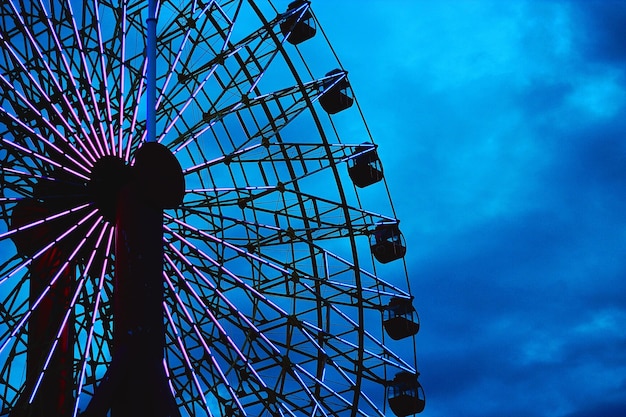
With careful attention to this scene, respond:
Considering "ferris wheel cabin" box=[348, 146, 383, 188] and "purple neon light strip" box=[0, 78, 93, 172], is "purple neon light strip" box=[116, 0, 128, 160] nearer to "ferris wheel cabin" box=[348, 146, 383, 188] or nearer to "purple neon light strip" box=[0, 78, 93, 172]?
"purple neon light strip" box=[0, 78, 93, 172]

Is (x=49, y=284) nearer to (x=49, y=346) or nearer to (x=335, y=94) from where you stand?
(x=49, y=346)

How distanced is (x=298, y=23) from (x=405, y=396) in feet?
32.8

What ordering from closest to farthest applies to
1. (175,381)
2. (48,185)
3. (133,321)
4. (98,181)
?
(133,321)
(98,181)
(48,185)
(175,381)

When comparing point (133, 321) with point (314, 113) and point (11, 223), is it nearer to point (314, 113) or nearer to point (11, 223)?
point (11, 223)

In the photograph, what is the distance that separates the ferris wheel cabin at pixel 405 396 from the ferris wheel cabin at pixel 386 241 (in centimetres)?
322

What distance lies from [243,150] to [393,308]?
6232 millimetres

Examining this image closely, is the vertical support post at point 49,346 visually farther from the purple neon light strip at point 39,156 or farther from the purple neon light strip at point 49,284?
the purple neon light strip at point 39,156

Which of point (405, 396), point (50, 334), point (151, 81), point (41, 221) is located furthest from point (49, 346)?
point (405, 396)

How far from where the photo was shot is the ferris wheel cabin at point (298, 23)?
22.6 metres

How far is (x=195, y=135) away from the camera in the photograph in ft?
63.2

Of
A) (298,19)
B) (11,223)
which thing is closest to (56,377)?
(11,223)

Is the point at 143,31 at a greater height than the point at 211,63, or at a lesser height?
greater

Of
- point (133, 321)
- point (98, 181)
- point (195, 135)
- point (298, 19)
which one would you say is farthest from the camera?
point (298, 19)

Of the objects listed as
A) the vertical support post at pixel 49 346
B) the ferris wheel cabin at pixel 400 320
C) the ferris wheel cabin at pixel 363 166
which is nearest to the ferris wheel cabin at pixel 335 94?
the ferris wheel cabin at pixel 363 166
